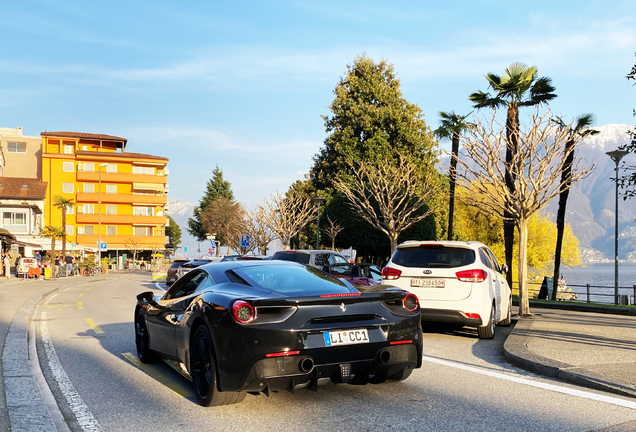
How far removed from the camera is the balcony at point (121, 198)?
87.6 m

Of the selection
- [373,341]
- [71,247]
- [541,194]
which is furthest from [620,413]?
[71,247]

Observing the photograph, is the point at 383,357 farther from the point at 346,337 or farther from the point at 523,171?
the point at 523,171

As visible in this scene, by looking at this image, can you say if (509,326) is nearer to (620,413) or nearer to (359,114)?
(620,413)

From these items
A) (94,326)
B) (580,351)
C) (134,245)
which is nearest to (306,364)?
(580,351)

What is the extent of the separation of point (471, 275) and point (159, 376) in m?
5.30

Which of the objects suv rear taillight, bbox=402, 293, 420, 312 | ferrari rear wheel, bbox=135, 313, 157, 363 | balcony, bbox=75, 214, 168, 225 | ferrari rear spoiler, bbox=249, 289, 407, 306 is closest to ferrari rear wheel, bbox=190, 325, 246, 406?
ferrari rear spoiler, bbox=249, 289, 407, 306

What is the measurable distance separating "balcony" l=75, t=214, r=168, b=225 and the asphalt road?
83.2 m

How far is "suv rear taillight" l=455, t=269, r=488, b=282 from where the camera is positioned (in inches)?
402

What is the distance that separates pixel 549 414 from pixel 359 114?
4490 centimetres

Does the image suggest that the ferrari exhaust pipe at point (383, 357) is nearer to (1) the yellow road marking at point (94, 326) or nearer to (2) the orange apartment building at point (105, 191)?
(1) the yellow road marking at point (94, 326)

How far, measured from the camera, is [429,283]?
1042 cm

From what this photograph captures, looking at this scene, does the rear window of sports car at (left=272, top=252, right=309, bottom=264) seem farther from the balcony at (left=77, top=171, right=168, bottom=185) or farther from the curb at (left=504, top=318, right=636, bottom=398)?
the balcony at (left=77, top=171, right=168, bottom=185)

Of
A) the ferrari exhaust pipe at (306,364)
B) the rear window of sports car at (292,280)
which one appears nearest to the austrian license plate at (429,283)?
the rear window of sports car at (292,280)

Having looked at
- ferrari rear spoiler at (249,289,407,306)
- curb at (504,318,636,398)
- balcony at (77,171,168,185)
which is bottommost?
curb at (504,318,636,398)
